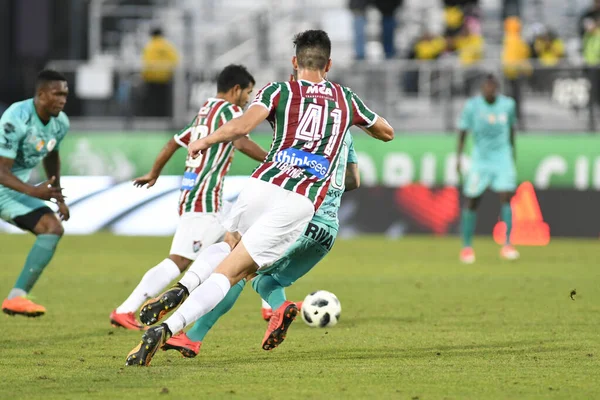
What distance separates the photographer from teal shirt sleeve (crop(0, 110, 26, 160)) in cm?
974

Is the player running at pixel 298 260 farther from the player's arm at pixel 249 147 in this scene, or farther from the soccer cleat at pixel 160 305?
the player's arm at pixel 249 147

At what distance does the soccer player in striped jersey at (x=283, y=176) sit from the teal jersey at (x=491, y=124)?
9.23 metres

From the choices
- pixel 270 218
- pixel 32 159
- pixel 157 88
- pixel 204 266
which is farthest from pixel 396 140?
pixel 270 218

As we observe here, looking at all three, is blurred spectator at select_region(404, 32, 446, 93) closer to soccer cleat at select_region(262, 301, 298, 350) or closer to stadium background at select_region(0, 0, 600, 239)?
stadium background at select_region(0, 0, 600, 239)

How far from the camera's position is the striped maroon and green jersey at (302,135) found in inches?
281

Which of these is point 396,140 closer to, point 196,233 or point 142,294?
point 196,233

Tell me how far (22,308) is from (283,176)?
150 inches

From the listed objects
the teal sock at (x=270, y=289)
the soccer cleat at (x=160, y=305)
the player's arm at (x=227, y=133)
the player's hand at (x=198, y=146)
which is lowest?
the teal sock at (x=270, y=289)

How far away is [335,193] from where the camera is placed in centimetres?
808

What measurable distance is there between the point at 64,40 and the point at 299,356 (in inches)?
692

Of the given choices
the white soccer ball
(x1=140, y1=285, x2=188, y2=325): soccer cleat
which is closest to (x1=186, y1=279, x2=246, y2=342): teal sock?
(x1=140, y1=285, x2=188, y2=325): soccer cleat

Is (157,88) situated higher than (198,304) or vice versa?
(157,88)

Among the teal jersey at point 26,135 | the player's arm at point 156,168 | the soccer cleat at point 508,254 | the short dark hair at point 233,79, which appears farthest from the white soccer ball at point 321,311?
the soccer cleat at point 508,254

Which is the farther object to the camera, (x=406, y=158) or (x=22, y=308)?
(x=406, y=158)
